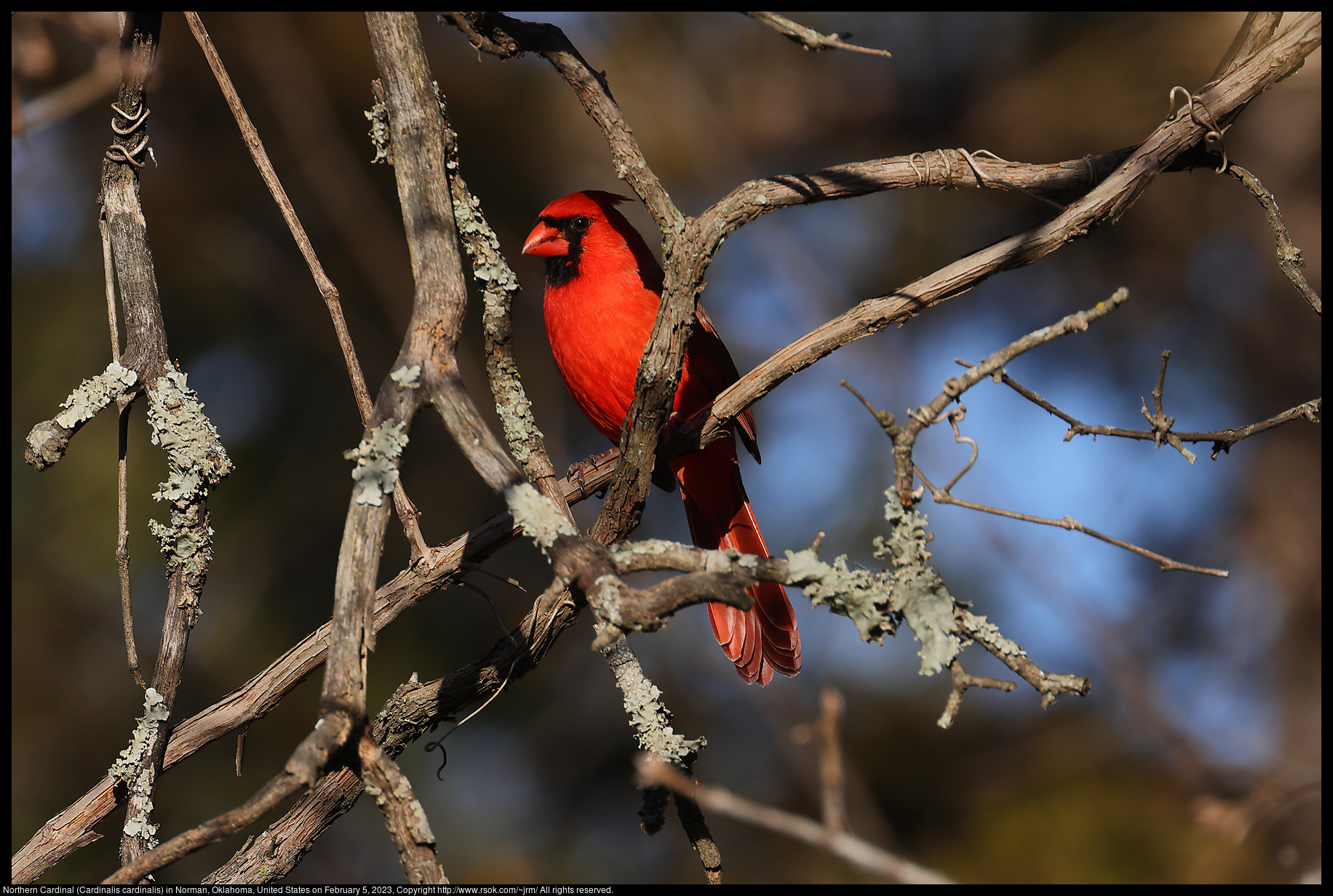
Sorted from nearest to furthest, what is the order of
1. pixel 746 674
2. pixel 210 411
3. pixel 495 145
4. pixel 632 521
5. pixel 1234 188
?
pixel 632 521
pixel 746 674
pixel 210 411
pixel 495 145
pixel 1234 188

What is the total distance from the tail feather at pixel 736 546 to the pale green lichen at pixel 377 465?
1.57m

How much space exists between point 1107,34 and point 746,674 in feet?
14.1

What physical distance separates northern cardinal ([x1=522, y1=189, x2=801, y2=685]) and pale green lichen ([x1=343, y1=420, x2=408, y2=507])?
1.61 m

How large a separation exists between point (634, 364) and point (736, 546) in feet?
2.62

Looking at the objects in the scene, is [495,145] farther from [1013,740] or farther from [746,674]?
[1013,740]

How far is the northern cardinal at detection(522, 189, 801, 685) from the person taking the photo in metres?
2.77

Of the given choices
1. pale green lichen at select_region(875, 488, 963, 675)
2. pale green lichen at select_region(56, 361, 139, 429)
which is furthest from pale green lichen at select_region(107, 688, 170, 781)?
pale green lichen at select_region(875, 488, 963, 675)

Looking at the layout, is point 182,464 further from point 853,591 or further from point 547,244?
point 547,244

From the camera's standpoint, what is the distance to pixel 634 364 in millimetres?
2861

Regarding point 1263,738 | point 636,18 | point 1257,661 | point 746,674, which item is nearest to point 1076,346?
point 1257,661

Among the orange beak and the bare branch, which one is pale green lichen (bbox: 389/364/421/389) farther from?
the orange beak

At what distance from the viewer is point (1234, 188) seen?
5.62 meters

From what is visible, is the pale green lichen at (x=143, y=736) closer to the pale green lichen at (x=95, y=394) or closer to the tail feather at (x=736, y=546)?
the pale green lichen at (x=95, y=394)

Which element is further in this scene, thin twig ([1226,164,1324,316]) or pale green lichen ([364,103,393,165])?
pale green lichen ([364,103,393,165])
